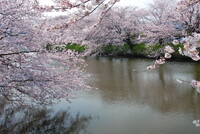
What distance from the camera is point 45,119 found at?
600 cm

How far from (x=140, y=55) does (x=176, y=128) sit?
1330cm

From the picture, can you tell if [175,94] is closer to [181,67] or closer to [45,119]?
[45,119]

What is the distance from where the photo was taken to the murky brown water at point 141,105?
17.3 feet

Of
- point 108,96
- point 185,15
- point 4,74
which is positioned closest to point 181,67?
point 185,15

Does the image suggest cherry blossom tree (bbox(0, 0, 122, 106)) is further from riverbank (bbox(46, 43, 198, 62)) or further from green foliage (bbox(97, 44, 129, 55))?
green foliage (bbox(97, 44, 129, 55))

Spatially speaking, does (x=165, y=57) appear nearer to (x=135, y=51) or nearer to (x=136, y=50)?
(x=135, y=51)

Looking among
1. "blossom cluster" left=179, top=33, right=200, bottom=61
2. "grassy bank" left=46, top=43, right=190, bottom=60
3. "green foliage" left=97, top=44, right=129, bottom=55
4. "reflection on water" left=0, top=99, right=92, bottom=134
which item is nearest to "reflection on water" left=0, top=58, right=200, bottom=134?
"reflection on water" left=0, top=99, right=92, bottom=134

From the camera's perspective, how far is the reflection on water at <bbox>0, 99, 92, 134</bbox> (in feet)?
17.5

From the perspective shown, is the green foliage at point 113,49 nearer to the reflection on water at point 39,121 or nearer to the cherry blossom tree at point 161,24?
the cherry blossom tree at point 161,24

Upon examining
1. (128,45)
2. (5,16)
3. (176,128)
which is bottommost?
(176,128)

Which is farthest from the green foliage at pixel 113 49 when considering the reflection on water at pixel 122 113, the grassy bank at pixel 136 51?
the reflection on water at pixel 122 113

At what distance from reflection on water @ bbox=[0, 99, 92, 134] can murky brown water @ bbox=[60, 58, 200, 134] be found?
34 cm

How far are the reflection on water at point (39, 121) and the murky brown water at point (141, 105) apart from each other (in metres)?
0.34

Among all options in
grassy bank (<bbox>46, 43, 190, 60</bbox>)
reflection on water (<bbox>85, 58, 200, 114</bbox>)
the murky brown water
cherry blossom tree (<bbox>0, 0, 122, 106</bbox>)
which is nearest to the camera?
cherry blossom tree (<bbox>0, 0, 122, 106</bbox>)
